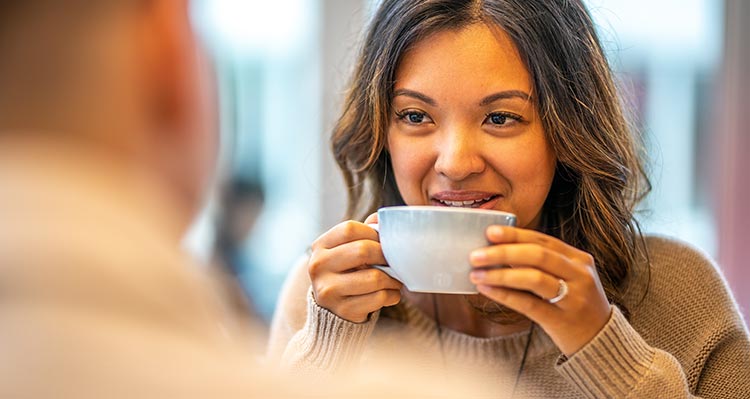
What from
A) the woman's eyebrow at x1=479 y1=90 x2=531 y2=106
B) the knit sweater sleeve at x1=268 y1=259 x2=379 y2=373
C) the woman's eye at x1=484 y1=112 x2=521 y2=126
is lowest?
the knit sweater sleeve at x1=268 y1=259 x2=379 y2=373

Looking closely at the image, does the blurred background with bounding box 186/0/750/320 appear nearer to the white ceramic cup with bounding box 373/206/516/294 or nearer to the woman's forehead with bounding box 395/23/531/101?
the woman's forehead with bounding box 395/23/531/101

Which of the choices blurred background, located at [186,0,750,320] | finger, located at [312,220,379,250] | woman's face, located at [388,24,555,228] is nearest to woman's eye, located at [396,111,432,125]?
woman's face, located at [388,24,555,228]

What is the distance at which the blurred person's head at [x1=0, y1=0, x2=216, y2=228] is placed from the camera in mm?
677

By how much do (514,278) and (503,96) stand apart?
14.7 inches

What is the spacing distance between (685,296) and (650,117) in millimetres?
2456

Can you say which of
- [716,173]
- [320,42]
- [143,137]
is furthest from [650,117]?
[143,137]

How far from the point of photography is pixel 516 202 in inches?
50.4

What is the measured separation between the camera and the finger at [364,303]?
113 cm

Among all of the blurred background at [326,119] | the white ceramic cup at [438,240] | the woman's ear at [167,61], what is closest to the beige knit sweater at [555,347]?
the white ceramic cup at [438,240]

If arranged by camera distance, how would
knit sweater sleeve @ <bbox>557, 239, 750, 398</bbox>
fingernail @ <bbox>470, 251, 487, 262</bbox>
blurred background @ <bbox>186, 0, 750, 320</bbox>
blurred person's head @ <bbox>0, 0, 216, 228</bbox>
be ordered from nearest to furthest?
1. blurred person's head @ <bbox>0, 0, 216, 228</bbox>
2. fingernail @ <bbox>470, 251, 487, 262</bbox>
3. knit sweater sleeve @ <bbox>557, 239, 750, 398</bbox>
4. blurred background @ <bbox>186, 0, 750, 320</bbox>

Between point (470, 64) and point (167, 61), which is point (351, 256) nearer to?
point (470, 64)

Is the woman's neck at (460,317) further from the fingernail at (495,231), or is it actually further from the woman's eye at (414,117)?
the fingernail at (495,231)

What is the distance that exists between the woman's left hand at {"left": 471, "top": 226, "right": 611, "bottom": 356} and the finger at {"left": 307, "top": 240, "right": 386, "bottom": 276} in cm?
19

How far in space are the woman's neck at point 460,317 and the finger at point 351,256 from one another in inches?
14.8
